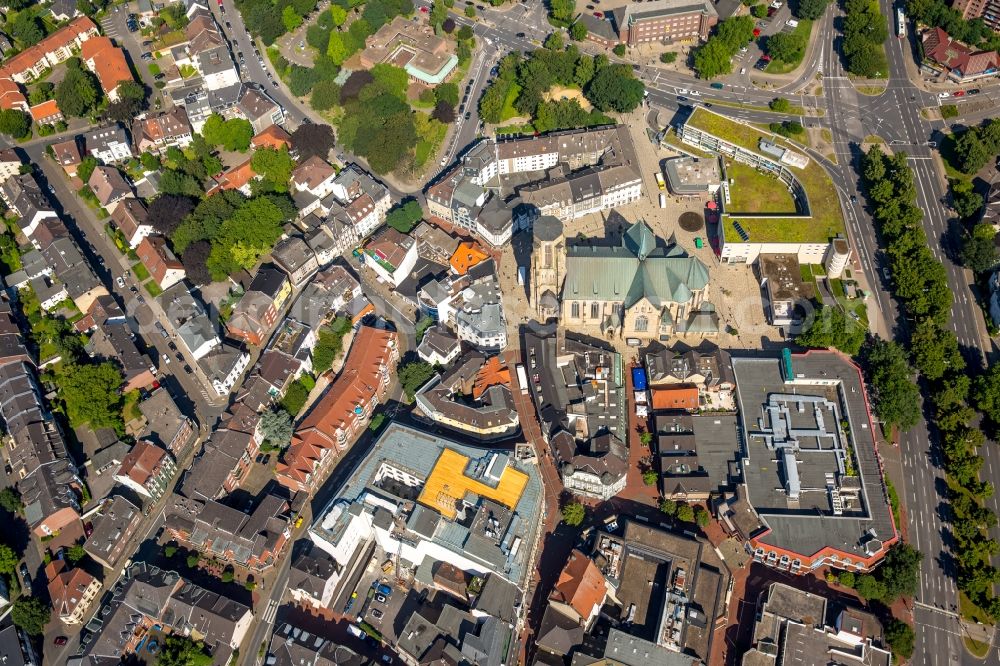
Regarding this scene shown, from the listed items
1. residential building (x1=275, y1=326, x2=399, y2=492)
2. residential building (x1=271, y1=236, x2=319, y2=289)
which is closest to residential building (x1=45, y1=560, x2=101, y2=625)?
residential building (x1=275, y1=326, x2=399, y2=492)

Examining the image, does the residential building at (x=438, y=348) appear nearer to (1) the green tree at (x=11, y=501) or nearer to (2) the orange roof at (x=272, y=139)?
(2) the orange roof at (x=272, y=139)

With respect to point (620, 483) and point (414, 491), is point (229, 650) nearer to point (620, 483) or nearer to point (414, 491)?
point (414, 491)

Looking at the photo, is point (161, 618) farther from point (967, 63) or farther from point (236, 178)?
point (967, 63)

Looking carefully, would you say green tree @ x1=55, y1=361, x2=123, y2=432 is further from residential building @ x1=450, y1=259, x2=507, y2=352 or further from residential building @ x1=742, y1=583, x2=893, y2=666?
residential building @ x1=742, y1=583, x2=893, y2=666

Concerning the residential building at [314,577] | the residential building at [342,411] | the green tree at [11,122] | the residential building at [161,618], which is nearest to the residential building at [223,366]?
the residential building at [342,411]

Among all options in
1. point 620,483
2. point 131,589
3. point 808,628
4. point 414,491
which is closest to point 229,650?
point 131,589
